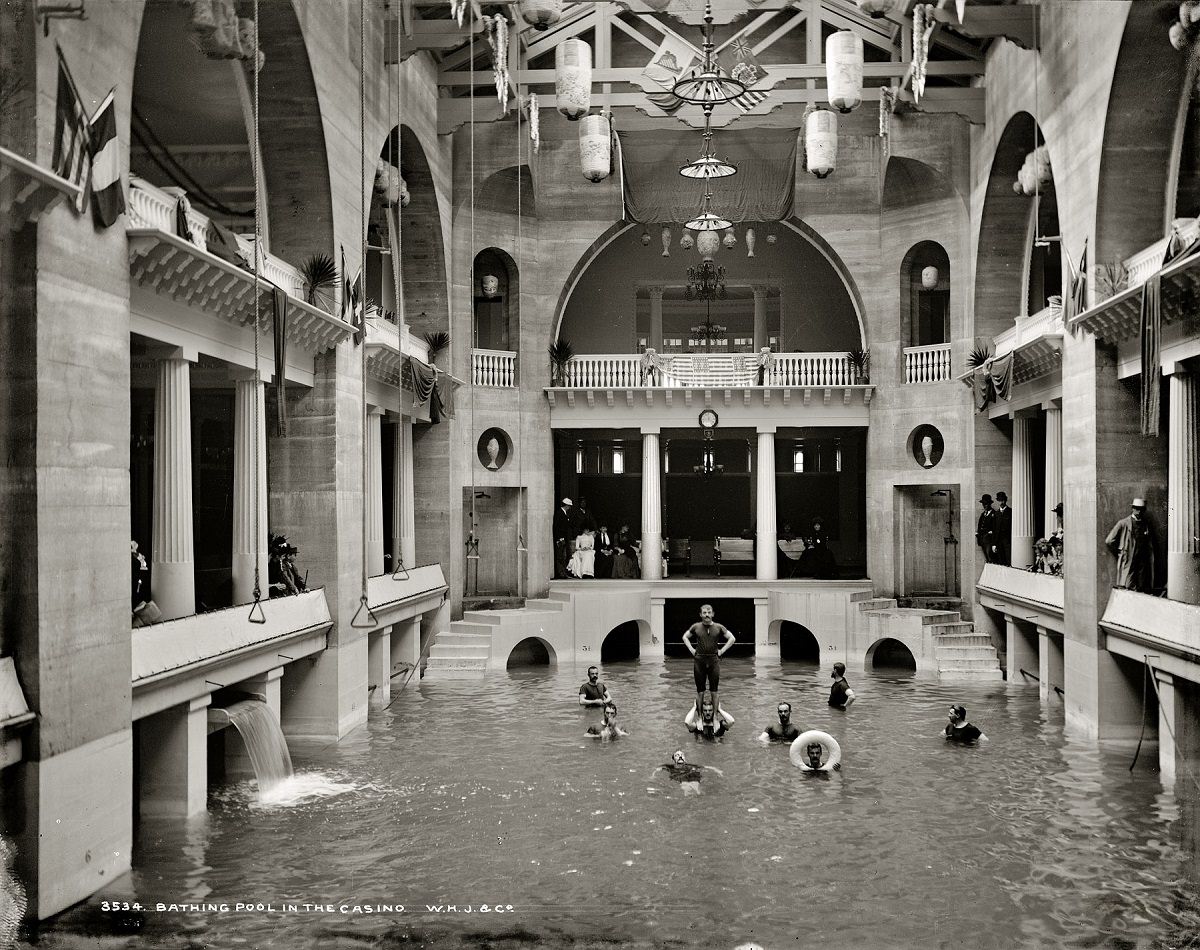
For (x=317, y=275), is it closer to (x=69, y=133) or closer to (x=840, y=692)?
(x=69, y=133)

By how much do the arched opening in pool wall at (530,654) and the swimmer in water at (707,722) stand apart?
355 inches

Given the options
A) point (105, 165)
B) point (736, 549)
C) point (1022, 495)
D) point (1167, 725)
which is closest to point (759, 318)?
point (736, 549)

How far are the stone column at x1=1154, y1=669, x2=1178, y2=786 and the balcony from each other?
12230 millimetres

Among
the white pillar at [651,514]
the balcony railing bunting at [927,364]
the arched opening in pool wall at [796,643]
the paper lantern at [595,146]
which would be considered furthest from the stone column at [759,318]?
the paper lantern at [595,146]

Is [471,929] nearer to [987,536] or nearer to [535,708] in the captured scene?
[535,708]

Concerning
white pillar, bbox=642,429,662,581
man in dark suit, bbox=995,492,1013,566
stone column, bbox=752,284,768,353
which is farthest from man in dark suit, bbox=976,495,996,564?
stone column, bbox=752,284,768,353

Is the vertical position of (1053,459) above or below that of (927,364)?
below

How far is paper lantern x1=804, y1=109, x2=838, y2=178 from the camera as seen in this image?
23.2m

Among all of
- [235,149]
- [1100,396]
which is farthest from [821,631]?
[235,149]

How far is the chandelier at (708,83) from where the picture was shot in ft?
62.6

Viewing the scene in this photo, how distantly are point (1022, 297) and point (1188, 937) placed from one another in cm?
1729

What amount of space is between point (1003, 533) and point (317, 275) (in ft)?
49.9

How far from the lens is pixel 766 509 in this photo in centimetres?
2908

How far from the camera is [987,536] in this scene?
2542 cm
